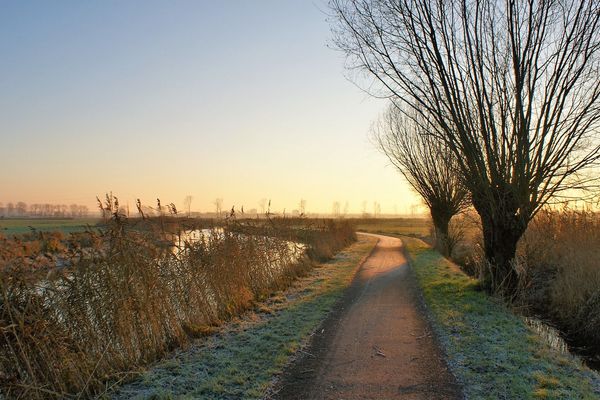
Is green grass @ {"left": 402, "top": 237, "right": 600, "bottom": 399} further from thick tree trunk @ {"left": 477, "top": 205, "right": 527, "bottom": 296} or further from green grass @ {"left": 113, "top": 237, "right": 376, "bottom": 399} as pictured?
green grass @ {"left": 113, "top": 237, "right": 376, "bottom": 399}

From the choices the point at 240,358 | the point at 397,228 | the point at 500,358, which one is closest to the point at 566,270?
the point at 500,358

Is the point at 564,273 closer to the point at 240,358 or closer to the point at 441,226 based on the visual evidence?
the point at 240,358

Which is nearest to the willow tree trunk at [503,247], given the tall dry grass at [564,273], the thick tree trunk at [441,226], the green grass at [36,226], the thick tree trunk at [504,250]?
the thick tree trunk at [504,250]

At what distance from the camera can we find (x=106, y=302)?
260 inches

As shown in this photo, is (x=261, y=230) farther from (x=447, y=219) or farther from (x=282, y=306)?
(x=447, y=219)

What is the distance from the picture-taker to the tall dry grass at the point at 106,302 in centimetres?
543

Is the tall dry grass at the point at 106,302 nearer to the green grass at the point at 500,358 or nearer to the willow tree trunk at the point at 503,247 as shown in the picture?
the green grass at the point at 500,358

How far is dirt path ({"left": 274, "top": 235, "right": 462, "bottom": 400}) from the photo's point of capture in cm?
580

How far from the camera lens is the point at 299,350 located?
7.59 m

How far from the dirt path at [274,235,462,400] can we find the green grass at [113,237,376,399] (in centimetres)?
33

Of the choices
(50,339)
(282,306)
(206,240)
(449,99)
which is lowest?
(282,306)

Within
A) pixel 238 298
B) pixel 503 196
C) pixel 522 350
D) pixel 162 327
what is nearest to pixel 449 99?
pixel 503 196

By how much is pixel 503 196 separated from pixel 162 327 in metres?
9.06

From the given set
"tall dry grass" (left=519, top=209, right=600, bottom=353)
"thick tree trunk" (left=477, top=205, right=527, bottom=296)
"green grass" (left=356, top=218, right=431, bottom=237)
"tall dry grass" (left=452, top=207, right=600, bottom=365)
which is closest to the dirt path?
"thick tree trunk" (left=477, top=205, right=527, bottom=296)
